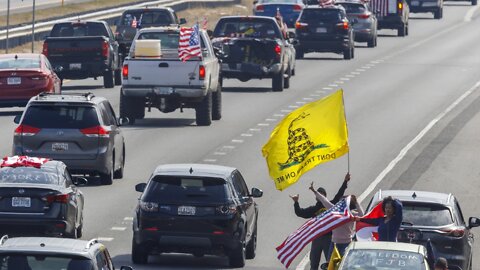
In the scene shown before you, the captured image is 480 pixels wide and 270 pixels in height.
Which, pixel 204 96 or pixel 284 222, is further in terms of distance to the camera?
pixel 204 96

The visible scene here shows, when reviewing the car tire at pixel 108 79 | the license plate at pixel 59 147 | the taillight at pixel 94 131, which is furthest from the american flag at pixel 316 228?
the car tire at pixel 108 79

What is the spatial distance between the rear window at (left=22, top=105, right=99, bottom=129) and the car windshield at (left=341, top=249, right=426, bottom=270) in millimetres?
13764

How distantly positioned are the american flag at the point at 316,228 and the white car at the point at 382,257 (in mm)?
3450

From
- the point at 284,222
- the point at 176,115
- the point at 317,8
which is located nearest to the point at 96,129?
the point at 284,222

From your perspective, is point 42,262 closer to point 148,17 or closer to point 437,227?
point 437,227

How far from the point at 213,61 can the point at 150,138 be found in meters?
3.45

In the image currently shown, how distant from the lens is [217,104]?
42750 mm

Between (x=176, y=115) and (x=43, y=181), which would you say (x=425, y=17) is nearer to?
(x=176, y=115)

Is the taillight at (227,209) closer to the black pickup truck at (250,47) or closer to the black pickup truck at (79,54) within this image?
the black pickup truck at (250,47)

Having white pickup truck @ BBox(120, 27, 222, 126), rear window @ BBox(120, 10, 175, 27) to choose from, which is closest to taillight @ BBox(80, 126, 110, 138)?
white pickup truck @ BBox(120, 27, 222, 126)

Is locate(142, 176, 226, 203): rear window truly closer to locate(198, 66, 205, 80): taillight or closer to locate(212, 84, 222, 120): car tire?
locate(198, 66, 205, 80): taillight

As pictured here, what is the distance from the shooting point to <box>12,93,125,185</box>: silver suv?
102 feet

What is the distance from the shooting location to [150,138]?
129 ft

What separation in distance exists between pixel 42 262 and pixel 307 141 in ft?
25.7
